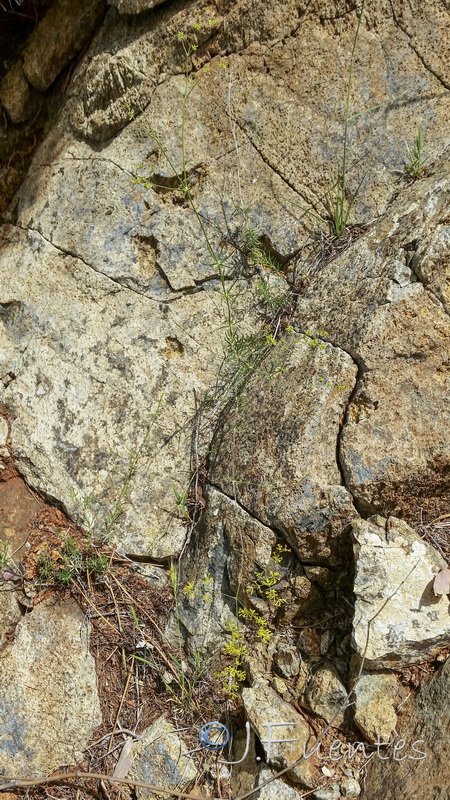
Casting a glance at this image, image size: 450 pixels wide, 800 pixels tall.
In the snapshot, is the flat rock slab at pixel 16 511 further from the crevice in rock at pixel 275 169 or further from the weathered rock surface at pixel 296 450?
the crevice in rock at pixel 275 169

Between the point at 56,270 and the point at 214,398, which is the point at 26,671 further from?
the point at 56,270

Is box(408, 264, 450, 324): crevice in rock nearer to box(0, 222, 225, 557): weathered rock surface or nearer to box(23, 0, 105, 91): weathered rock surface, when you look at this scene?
box(0, 222, 225, 557): weathered rock surface

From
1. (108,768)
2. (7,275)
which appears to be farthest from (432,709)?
(7,275)

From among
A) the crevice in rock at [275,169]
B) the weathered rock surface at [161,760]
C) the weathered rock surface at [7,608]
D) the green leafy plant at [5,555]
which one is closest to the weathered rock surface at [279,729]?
the weathered rock surface at [161,760]

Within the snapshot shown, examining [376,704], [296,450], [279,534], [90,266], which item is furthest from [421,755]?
[90,266]

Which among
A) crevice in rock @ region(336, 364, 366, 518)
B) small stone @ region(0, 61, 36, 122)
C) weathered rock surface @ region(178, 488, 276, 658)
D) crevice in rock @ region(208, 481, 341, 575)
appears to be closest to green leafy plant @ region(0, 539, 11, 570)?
weathered rock surface @ region(178, 488, 276, 658)

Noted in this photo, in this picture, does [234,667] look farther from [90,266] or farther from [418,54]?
[418,54]
